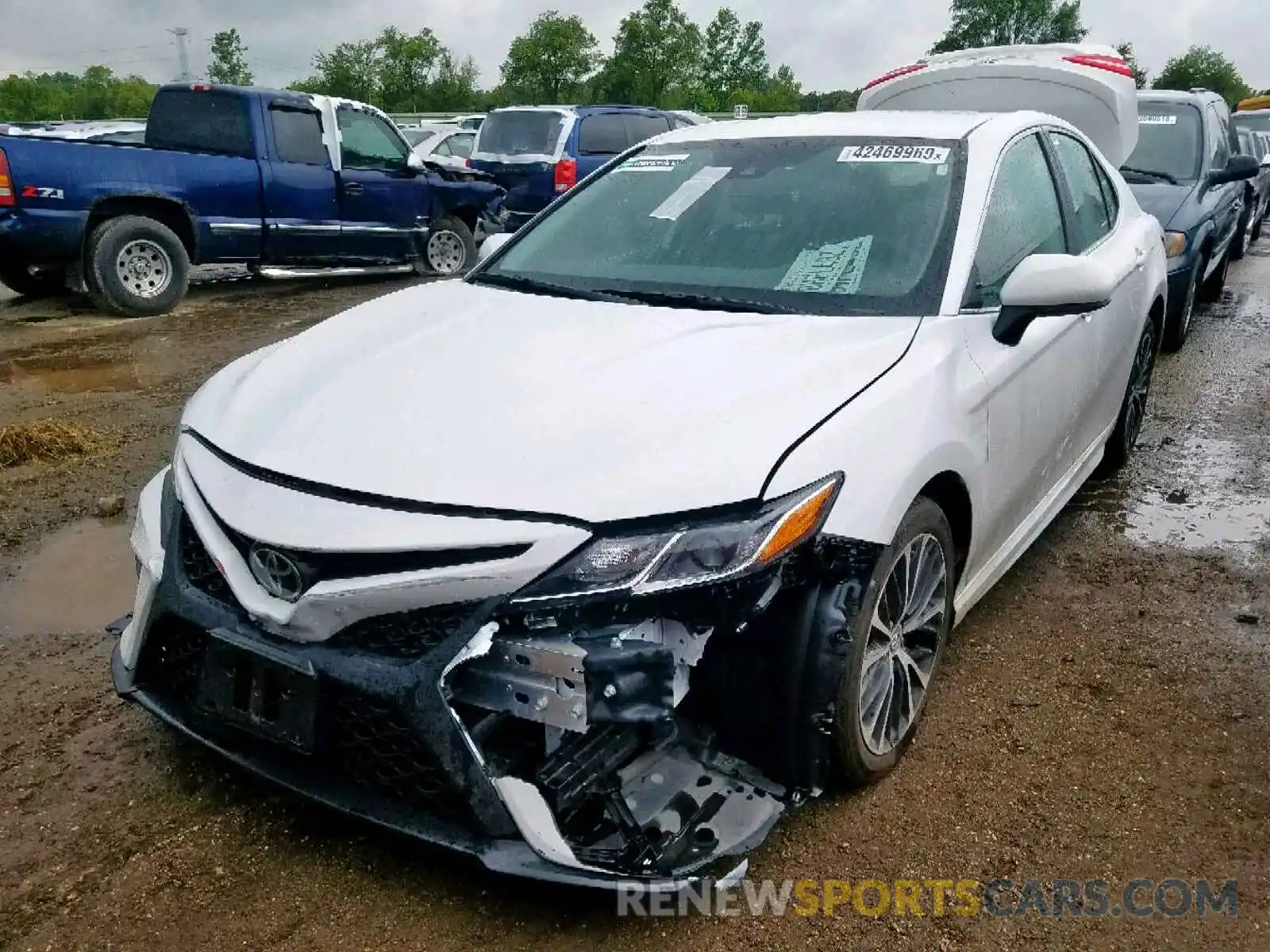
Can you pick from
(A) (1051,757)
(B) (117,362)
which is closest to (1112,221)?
(A) (1051,757)

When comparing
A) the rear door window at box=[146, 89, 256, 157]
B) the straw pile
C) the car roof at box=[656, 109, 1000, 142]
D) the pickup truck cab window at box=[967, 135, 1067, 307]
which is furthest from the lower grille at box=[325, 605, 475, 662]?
the rear door window at box=[146, 89, 256, 157]

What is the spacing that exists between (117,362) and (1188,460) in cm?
662

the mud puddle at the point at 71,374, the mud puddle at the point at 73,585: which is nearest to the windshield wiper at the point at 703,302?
the mud puddle at the point at 73,585

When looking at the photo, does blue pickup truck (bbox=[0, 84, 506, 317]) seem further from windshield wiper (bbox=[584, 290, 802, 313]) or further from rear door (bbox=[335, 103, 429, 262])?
windshield wiper (bbox=[584, 290, 802, 313])

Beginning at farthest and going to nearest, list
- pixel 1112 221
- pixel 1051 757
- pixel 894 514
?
pixel 1112 221 < pixel 1051 757 < pixel 894 514

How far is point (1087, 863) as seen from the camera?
7.78ft

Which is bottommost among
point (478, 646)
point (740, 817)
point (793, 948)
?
point (793, 948)

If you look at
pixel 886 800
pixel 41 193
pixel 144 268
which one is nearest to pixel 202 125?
pixel 144 268

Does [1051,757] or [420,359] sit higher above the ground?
[420,359]

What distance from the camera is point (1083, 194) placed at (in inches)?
157

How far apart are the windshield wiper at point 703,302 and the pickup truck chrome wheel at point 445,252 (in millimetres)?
8742

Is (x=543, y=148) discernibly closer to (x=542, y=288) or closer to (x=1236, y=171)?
(x=1236, y=171)

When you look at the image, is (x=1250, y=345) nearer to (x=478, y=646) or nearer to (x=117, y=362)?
(x=478, y=646)

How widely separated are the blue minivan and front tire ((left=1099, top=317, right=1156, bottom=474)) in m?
8.00
